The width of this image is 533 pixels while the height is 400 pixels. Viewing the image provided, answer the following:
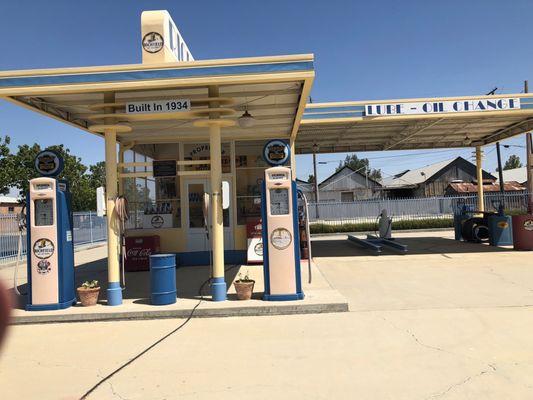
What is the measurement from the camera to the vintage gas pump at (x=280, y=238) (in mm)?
7754

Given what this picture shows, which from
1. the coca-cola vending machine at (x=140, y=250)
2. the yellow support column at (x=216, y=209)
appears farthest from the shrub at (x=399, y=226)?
the yellow support column at (x=216, y=209)

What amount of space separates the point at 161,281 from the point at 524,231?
1158 cm

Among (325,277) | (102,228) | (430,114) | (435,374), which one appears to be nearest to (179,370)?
(435,374)

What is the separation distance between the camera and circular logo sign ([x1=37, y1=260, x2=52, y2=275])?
302 inches

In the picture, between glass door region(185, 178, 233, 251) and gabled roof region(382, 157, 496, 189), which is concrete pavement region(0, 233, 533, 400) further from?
gabled roof region(382, 157, 496, 189)

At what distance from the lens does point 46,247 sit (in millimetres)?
7676

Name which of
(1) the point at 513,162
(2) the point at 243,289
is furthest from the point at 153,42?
(1) the point at 513,162

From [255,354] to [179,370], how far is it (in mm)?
923

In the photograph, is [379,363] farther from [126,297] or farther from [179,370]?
[126,297]

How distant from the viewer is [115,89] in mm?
7594

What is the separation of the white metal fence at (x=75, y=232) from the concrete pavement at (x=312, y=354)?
298 inches

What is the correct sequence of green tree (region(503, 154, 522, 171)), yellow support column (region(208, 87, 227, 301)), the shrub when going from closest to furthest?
yellow support column (region(208, 87, 227, 301)) → the shrub → green tree (region(503, 154, 522, 171))

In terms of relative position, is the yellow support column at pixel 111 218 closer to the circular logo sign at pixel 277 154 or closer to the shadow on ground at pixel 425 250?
the circular logo sign at pixel 277 154

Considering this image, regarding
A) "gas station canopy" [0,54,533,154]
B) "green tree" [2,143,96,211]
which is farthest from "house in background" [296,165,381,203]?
"gas station canopy" [0,54,533,154]
